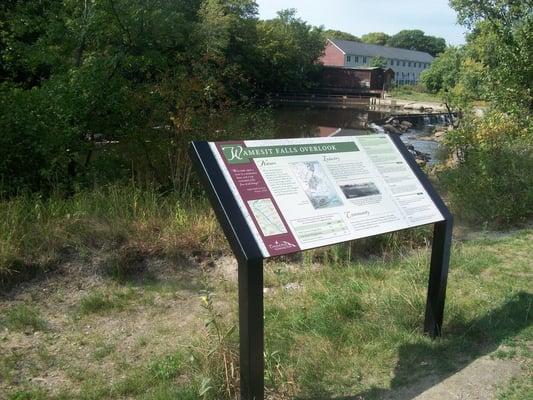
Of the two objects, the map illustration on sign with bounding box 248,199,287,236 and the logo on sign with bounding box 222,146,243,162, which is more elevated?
the logo on sign with bounding box 222,146,243,162

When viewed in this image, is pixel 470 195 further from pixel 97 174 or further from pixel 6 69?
pixel 6 69

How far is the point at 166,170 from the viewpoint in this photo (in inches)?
320

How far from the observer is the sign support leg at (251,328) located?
2.53 m

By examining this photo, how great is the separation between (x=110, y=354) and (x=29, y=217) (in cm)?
253

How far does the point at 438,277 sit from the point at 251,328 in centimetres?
163

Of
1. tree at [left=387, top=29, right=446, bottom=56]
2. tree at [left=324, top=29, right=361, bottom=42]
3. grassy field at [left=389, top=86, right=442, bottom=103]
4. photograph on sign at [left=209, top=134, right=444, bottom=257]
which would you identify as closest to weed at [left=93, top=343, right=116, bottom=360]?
photograph on sign at [left=209, top=134, right=444, bottom=257]

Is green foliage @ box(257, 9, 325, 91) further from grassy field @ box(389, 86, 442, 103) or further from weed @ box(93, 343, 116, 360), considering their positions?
weed @ box(93, 343, 116, 360)

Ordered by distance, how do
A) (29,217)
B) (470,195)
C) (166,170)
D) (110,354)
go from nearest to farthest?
(110,354) < (29,217) < (470,195) < (166,170)

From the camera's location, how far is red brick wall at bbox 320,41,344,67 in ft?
270

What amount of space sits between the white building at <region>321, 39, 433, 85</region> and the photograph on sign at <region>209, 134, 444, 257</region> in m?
75.7

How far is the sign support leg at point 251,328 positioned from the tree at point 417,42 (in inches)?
5319

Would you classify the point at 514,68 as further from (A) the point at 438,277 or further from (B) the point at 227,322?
(B) the point at 227,322

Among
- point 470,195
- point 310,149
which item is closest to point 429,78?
point 470,195

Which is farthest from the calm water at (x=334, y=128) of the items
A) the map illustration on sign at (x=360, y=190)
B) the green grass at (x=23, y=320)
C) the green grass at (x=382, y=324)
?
the map illustration on sign at (x=360, y=190)
